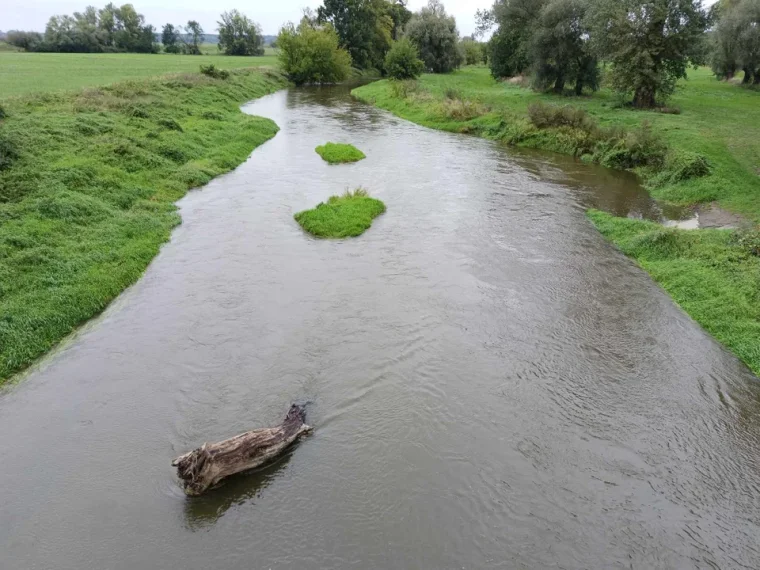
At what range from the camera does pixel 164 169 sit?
84.2ft

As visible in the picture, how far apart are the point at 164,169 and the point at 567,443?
22.8 metres

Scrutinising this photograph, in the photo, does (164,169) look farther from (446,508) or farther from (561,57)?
(561,57)

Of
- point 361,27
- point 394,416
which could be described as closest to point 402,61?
point 361,27

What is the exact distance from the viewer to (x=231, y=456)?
29.2ft

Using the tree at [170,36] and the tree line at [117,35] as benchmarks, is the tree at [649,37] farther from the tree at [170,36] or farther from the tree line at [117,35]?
the tree at [170,36]

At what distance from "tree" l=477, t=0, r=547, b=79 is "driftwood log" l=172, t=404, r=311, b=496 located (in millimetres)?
A: 48295

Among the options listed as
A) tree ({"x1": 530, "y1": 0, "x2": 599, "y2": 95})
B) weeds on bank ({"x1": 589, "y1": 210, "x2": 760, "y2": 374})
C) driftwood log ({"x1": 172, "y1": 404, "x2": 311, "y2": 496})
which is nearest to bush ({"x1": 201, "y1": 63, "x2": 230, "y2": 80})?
tree ({"x1": 530, "y1": 0, "x2": 599, "y2": 95})

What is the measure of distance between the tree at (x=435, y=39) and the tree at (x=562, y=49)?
34.6m

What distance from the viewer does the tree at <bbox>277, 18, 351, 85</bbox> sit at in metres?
70.2

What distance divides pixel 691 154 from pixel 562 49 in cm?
2327

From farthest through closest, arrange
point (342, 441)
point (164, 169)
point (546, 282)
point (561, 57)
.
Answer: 1. point (561, 57)
2. point (164, 169)
3. point (546, 282)
4. point (342, 441)

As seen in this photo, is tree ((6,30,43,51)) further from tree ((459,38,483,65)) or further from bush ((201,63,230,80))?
tree ((459,38,483,65))

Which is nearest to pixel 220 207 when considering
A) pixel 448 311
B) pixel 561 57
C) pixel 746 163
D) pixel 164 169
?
pixel 164 169

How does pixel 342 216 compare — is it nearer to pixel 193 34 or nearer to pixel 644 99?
→ pixel 644 99
